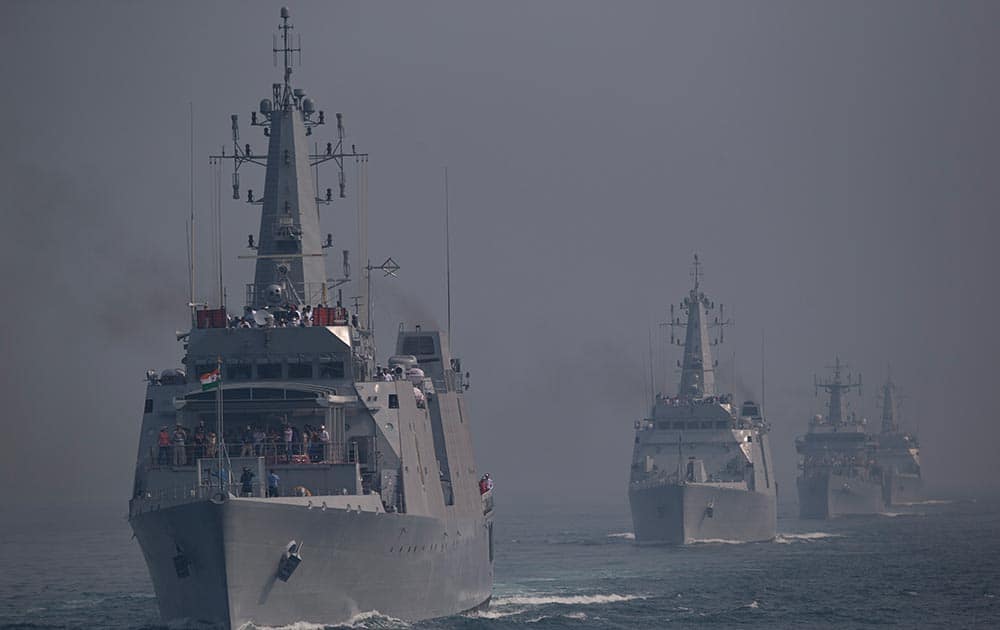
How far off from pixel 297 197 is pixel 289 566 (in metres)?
13.9

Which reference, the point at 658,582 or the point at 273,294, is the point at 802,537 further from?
the point at 273,294

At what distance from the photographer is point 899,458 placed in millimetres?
188250

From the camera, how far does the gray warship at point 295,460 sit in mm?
40594

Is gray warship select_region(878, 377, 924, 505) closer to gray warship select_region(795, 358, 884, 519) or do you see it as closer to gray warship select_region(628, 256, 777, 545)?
gray warship select_region(795, 358, 884, 519)

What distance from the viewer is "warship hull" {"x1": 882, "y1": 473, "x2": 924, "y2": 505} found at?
561ft

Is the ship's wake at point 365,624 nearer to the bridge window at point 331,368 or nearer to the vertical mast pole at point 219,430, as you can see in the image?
the vertical mast pole at point 219,430

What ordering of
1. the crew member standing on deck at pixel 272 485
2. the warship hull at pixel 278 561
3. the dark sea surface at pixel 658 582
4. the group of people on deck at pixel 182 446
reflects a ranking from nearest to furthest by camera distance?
the warship hull at pixel 278 561
the crew member standing on deck at pixel 272 485
the group of people on deck at pixel 182 446
the dark sea surface at pixel 658 582

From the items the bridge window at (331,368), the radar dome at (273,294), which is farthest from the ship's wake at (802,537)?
the bridge window at (331,368)

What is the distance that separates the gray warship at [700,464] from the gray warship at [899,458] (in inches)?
2869

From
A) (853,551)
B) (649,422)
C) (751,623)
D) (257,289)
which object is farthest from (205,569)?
(649,422)

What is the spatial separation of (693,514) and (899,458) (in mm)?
99042

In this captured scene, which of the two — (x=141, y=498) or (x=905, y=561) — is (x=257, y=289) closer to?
(x=141, y=498)

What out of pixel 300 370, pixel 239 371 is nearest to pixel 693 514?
pixel 300 370

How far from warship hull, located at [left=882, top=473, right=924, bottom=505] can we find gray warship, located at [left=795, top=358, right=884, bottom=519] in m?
7.19
